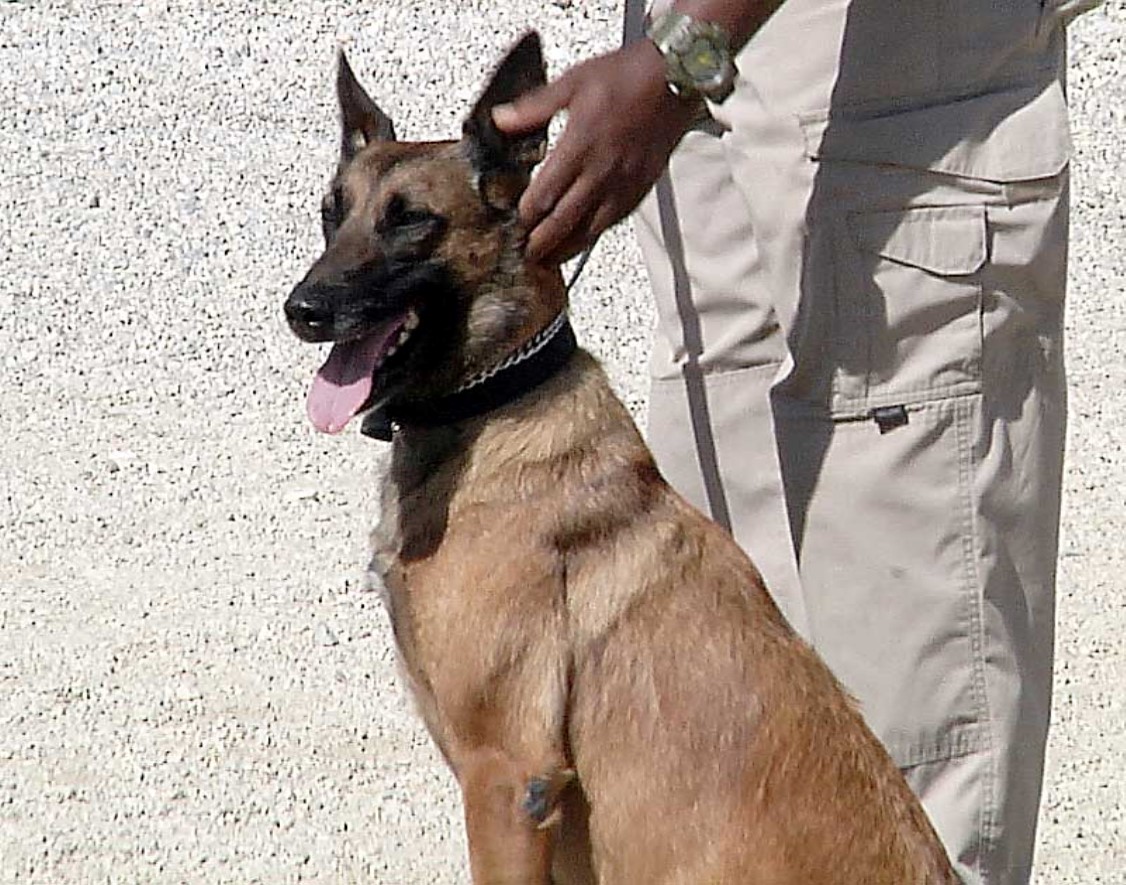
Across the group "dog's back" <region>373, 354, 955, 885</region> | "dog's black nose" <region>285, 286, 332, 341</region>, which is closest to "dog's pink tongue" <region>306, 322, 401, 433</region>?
"dog's black nose" <region>285, 286, 332, 341</region>

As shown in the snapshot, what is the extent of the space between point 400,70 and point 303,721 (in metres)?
4.50

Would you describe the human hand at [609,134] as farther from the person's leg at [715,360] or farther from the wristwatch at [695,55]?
the person's leg at [715,360]

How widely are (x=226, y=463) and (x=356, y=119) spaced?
266 cm

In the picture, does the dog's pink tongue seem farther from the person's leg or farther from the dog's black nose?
the person's leg

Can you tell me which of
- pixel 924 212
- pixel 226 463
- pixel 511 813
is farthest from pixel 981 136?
pixel 226 463

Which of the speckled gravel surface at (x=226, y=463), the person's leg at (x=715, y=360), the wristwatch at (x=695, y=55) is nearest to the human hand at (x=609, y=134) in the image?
the wristwatch at (x=695, y=55)

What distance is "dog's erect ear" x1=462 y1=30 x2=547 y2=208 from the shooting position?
3025mm

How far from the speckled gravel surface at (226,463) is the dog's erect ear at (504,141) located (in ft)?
5.26

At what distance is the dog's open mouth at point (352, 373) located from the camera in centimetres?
300

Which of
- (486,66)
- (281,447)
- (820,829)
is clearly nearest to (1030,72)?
(820,829)

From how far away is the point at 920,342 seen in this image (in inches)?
131

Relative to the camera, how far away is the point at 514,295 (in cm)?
314

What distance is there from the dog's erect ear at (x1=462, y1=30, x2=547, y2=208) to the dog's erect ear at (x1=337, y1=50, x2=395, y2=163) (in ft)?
0.82

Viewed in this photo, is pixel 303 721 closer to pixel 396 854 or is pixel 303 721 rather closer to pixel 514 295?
pixel 396 854
